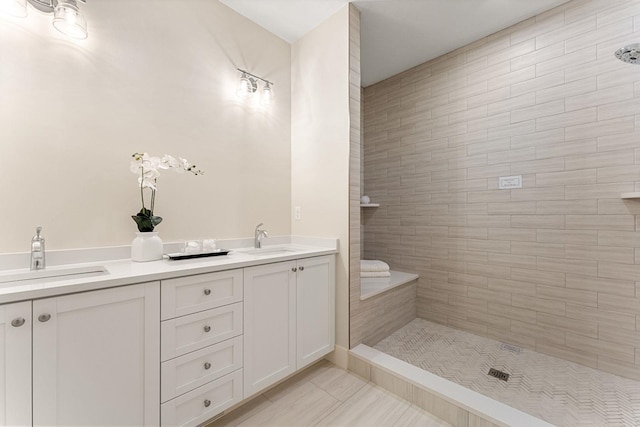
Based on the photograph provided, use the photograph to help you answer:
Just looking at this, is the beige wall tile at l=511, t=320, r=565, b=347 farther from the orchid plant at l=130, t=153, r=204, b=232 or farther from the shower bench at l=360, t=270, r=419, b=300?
the orchid plant at l=130, t=153, r=204, b=232

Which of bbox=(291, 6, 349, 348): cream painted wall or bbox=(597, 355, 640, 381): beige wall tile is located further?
bbox=(291, 6, 349, 348): cream painted wall

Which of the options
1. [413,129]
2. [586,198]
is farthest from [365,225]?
[586,198]

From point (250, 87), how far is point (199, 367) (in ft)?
6.23

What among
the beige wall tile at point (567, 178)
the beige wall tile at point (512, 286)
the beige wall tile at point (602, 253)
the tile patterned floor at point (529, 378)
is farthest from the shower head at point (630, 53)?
the tile patterned floor at point (529, 378)

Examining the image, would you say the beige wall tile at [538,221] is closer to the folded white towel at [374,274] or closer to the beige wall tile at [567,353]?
the beige wall tile at [567,353]

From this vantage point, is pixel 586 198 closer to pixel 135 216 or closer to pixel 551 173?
pixel 551 173

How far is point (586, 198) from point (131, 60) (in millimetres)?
3124

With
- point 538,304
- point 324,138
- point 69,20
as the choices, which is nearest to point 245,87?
point 324,138

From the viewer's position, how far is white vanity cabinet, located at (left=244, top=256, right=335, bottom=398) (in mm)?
1538

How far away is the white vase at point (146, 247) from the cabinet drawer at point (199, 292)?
0.38m

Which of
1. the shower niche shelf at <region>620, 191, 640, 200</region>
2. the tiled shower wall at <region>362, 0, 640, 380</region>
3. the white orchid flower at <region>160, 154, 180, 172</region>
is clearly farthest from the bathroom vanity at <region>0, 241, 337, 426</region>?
the shower niche shelf at <region>620, 191, 640, 200</region>

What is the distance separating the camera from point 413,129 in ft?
9.43

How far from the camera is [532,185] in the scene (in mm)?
2156

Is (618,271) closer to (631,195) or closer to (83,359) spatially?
(631,195)
